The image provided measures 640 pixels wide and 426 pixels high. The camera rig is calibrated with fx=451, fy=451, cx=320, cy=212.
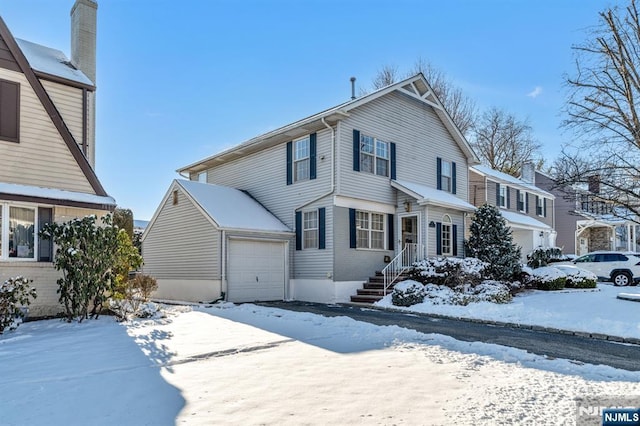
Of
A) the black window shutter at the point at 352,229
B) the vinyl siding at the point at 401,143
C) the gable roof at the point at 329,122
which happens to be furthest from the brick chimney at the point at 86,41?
the black window shutter at the point at 352,229

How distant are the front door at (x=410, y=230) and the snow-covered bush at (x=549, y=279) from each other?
177 inches

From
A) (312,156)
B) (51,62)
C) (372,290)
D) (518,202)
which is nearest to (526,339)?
(372,290)

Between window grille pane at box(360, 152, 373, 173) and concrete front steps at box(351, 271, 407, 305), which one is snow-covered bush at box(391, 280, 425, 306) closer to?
concrete front steps at box(351, 271, 407, 305)

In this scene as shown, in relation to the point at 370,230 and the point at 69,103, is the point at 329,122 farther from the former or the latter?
the point at 69,103

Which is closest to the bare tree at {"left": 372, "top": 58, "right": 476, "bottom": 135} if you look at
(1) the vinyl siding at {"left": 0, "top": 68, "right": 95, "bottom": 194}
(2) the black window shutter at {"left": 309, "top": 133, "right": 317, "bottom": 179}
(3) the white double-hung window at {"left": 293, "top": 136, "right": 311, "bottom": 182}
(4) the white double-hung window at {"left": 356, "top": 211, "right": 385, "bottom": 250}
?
(3) the white double-hung window at {"left": 293, "top": 136, "right": 311, "bottom": 182}

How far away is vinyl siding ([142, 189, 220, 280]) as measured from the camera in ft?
49.0

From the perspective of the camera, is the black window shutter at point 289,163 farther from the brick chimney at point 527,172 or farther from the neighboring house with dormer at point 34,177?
the brick chimney at point 527,172

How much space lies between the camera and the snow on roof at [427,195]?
1580cm

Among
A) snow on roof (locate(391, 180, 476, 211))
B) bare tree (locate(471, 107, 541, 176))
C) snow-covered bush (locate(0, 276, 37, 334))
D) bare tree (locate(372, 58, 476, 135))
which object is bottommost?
snow-covered bush (locate(0, 276, 37, 334))

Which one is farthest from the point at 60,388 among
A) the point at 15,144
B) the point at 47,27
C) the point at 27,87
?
the point at 47,27

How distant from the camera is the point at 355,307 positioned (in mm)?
13359

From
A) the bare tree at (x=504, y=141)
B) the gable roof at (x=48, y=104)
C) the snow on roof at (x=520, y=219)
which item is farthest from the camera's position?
the bare tree at (x=504, y=141)

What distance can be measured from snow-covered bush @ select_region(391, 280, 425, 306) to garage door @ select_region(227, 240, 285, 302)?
4.29 metres

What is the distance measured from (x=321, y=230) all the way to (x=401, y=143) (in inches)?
197
